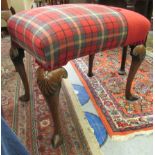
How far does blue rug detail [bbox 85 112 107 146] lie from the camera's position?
0.88 metres

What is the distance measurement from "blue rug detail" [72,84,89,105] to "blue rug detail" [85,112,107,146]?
0.12 meters

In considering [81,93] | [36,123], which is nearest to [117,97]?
[81,93]

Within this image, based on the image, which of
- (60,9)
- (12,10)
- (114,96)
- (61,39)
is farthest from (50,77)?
(12,10)

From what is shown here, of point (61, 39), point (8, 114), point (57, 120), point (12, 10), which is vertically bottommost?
point (8, 114)

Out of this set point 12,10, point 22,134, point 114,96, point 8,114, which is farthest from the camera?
point 12,10

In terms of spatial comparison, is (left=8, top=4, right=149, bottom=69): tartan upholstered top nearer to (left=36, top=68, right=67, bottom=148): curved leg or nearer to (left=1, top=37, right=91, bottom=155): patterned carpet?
(left=36, top=68, right=67, bottom=148): curved leg

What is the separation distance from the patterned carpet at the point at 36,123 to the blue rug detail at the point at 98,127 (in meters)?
0.07

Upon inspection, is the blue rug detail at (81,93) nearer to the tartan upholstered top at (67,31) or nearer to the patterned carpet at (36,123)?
the patterned carpet at (36,123)

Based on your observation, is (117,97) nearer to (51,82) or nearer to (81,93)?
(81,93)

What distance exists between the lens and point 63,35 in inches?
25.5

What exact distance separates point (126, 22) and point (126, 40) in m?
0.08

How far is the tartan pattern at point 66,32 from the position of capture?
64 cm

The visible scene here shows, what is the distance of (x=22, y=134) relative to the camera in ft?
2.91

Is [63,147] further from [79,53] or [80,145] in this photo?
[79,53]
